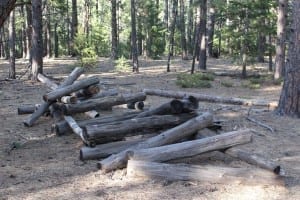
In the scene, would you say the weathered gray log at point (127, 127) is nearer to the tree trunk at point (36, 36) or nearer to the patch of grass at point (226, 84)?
the tree trunk at point (36, 36)

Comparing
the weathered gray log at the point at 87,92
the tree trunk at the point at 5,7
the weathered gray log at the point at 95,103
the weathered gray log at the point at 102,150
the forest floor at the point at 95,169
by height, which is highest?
the tree trunk at the point at 5,7

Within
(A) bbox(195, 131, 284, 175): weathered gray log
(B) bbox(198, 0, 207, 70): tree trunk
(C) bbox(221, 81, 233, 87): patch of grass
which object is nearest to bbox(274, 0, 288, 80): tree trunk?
(C) bbox(221, 81, 233, 87): patch of grass

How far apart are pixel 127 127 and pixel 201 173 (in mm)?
1939

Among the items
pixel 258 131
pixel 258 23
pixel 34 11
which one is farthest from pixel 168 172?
pixel 258 23

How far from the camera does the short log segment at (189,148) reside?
6668 mm

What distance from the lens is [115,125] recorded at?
7.73 meters

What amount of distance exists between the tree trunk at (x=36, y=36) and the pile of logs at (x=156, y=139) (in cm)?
753

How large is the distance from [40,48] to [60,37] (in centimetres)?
4004

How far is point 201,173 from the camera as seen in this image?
6.38 metres

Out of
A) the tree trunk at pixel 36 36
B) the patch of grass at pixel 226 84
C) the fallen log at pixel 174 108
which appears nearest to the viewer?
the fallen log at pixel 174 108

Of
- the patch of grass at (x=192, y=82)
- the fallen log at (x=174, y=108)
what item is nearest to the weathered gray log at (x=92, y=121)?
the fallen log at (x=174, y=108)

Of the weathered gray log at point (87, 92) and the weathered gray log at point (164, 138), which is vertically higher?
the weathered gray log at point (87, 92)

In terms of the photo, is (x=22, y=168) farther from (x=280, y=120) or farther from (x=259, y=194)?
(x=280, y=120)

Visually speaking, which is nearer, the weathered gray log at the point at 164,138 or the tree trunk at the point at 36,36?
the weathered gray log at the point at 164,138
